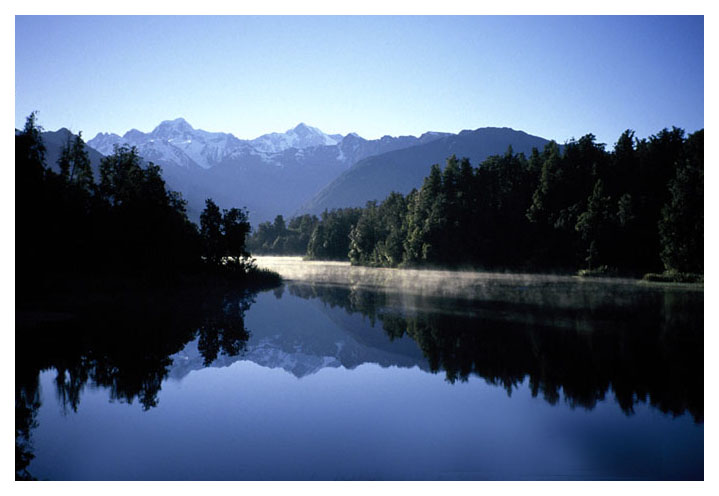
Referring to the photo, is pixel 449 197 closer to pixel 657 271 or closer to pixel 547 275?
pixel 547 275

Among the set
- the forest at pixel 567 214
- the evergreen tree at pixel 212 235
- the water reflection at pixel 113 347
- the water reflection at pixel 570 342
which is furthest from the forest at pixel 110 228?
the forest at pixel 567 214

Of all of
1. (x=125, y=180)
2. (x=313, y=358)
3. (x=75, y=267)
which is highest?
(x=125, y=180)

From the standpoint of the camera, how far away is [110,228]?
39.4 meters

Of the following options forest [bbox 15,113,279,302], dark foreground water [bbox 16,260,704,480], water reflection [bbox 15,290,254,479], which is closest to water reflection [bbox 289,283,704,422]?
dark foreground water [bbox 16,260,704,480]

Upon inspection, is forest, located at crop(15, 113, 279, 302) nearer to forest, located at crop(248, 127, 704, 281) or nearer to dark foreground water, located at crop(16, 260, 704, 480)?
dark foreground water, located at crop(16, 260, 704, 480)

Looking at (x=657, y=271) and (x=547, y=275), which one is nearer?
(x=657, y=271)

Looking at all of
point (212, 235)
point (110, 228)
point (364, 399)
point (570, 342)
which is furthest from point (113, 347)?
point (212, 235)

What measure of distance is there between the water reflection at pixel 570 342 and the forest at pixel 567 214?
65.0 feet

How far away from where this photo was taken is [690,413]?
36.2 feet

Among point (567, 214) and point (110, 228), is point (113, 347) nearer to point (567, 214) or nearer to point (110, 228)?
A: point (110, 228)

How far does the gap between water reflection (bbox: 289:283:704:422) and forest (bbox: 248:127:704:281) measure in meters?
19.8

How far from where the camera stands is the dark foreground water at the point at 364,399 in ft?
29.2
